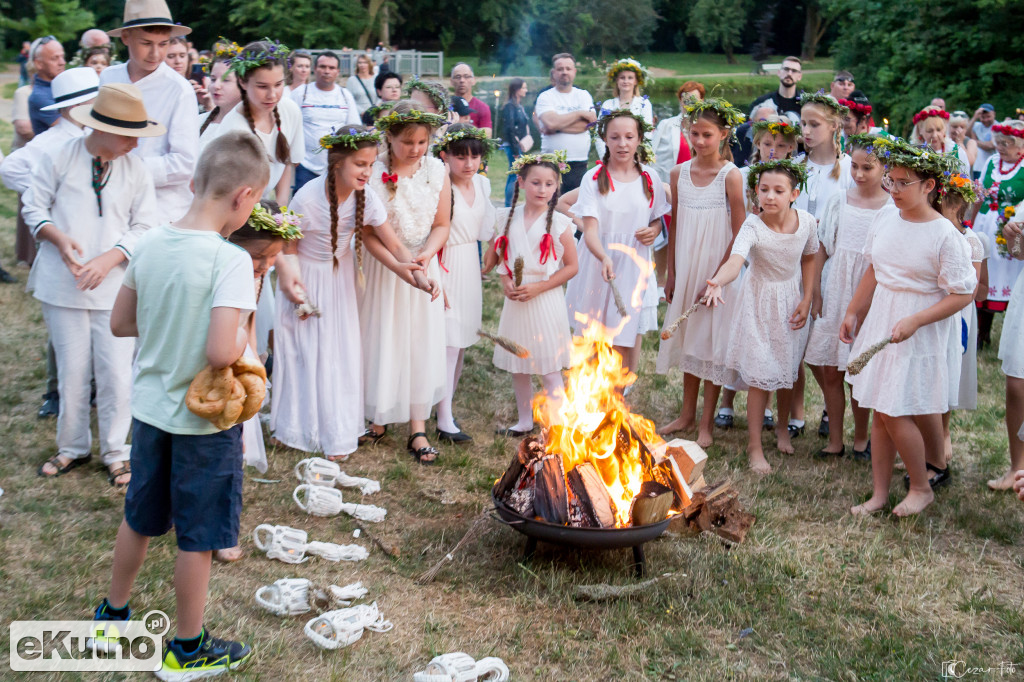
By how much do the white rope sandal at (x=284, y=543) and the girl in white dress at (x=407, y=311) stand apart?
145 cm

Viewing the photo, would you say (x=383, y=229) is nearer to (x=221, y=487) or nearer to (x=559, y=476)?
(x=559, y=476)

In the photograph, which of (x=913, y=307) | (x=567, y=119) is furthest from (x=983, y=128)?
(x=913, y=307)

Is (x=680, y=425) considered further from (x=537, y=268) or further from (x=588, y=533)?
(x=588, y=533)

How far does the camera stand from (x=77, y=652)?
3.57m

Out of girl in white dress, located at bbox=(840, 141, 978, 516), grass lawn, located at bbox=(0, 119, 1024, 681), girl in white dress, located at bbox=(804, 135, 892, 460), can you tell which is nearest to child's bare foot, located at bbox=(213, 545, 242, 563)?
grass lawn, located at bbox=(0, 119, 1024, 681)

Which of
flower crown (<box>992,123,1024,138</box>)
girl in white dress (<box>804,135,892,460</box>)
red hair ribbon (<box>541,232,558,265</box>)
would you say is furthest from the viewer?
flower crown (<box>992,123,1024,138</box>)

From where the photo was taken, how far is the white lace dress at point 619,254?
6520 mm

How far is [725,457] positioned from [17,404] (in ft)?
16.6

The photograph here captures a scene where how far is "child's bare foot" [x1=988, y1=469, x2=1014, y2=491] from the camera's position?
5664 mm

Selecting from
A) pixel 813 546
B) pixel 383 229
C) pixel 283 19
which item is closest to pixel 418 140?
pixel 383 229

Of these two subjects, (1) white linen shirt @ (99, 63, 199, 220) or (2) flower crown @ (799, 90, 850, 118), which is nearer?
(1) white linen shirt @ (99, 63, 199, 220)

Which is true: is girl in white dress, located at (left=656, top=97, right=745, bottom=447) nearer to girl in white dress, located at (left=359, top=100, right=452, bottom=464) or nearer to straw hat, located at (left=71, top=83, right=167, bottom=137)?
girl in white dress, located at (left=359, top=100, right=452, bottom=464)

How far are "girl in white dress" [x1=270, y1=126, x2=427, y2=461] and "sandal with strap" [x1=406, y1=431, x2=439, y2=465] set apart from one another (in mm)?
382

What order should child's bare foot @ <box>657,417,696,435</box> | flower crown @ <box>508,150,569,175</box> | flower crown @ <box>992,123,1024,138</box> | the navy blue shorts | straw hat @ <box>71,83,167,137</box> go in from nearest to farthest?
the navy blue shorts < straw hat @ <box>71,83,167,137</box> < flower crown @ <box>508,150,569,175</box> < child's bare foot @ <box>657,417,696,435</box> < flower crown @ <box>992,123,1024,138</box>
